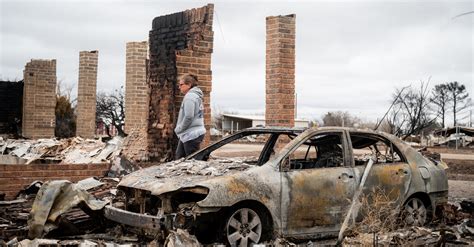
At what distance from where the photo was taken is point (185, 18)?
29.0ft

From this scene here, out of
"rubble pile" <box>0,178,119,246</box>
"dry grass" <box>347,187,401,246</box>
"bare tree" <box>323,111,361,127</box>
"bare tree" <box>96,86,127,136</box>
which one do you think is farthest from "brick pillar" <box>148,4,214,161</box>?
"bare tree" <box>323,111,361,127</box>

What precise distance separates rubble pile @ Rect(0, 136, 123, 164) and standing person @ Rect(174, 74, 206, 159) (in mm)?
3351

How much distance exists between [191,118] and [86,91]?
38.5 ft

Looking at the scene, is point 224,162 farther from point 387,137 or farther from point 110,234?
point 387,137

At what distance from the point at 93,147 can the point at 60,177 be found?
132 inches

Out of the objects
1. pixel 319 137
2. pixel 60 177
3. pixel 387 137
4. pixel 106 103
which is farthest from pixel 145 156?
pixel 106 103

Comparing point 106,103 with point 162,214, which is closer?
point 162,214

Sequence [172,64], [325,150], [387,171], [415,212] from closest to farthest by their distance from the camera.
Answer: [387,171] < [415,212] < [325,150] < [172,64]

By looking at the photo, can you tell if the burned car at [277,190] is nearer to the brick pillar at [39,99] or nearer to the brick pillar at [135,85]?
the brick pillar at [135,85]

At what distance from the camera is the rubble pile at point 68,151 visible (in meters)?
10.4

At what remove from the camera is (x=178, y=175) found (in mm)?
5383

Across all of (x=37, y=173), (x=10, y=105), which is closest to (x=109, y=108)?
(x=10, y=105)

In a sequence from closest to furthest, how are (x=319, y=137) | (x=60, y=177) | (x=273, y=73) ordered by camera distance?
1. (x=319, y=137)
2. (x=60, y=177)
3. (x=273, y=73)

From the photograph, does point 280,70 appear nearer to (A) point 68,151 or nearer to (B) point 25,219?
(A) point 68,151
